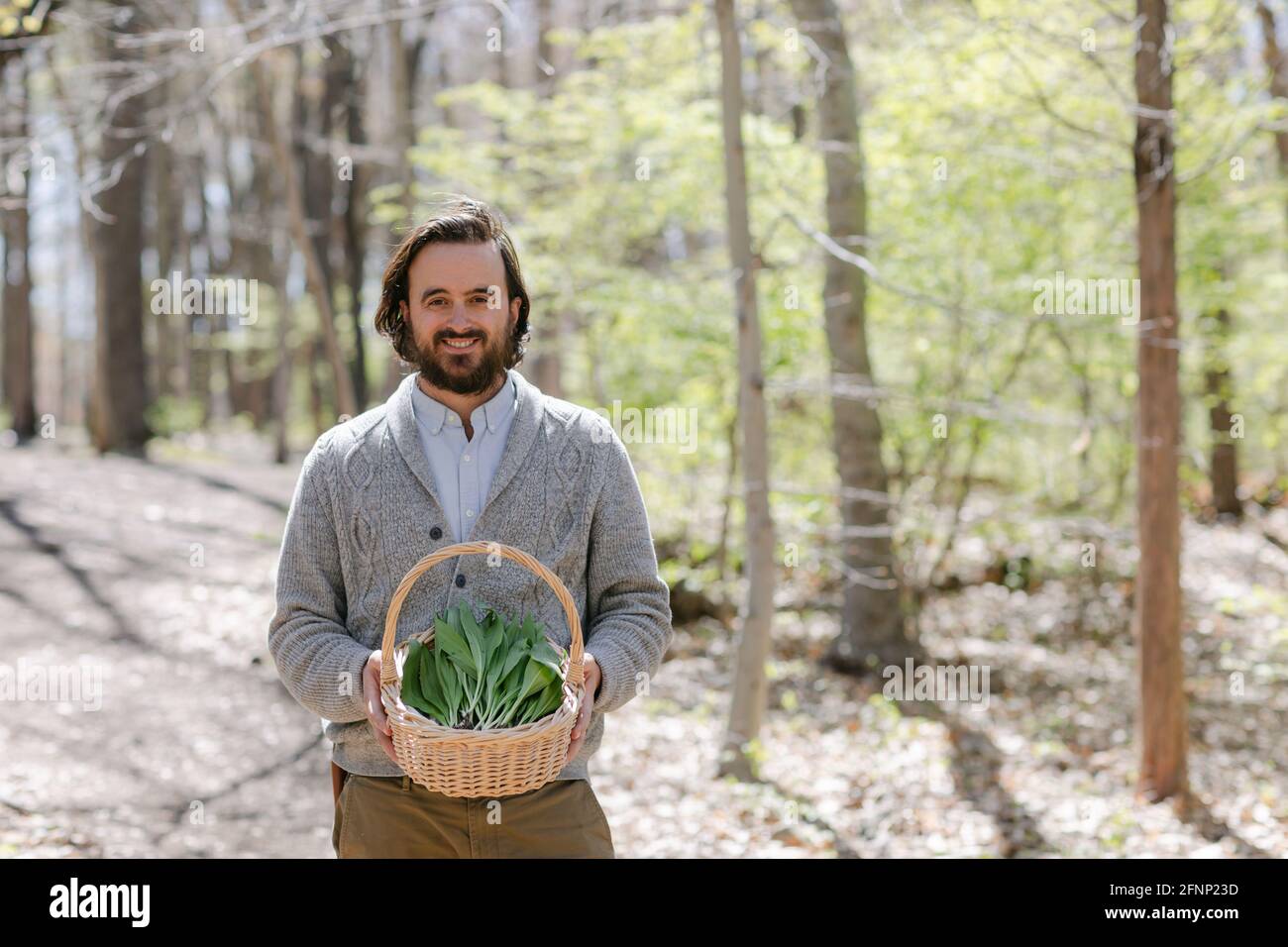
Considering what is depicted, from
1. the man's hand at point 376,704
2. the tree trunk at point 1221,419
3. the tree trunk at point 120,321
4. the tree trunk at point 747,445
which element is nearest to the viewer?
the man's hand at point 376,704

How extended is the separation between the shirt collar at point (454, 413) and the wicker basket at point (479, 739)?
32 centimetres

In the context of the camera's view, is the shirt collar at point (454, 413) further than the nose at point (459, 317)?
Yes

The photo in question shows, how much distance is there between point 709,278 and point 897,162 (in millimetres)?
2098

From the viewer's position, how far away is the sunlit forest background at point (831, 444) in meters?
6.28

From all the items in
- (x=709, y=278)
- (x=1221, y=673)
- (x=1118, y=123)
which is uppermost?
(x=1118, y=123)

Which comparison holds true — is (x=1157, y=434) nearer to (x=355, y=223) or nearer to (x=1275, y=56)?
(x=1275, y=56)

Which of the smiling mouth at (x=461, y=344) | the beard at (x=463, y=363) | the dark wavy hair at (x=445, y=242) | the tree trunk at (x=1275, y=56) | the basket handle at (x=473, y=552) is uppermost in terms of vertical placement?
the tree trunk at (x=1275, y=56)

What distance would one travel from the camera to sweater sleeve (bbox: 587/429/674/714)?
7.86ft

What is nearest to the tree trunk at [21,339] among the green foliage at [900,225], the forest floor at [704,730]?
the forest floor at [704,730]

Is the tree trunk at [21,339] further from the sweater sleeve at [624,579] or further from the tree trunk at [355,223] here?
the sweater sleeve at [624,579]

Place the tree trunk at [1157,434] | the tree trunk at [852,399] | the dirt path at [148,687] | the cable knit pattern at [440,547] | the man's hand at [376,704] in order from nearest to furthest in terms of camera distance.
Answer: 1. the man's hand at [376,704]
2. the cable knit pattern at [440,547]
3. the dirt path at [148,687]
4. the tree trunk at [1157,434]
5. the tree trunk at [852,399]

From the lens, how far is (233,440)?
78.0 feet
